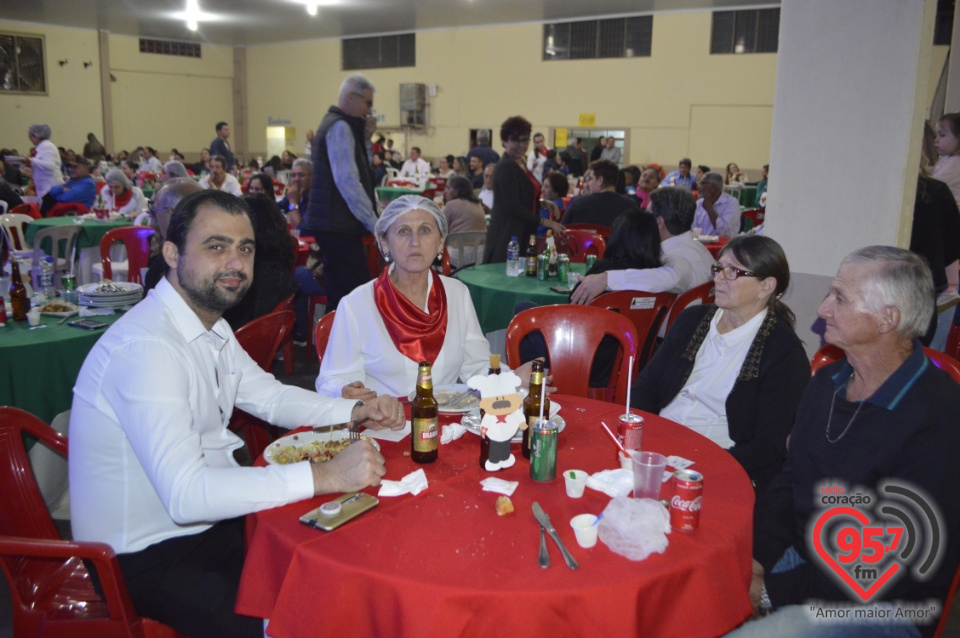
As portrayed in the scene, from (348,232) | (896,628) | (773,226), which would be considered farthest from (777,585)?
(348,232)

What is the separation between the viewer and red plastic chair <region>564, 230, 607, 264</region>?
5.93m

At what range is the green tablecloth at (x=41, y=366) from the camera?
2.94 meters

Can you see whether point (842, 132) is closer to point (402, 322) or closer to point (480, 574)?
point (402, 322)

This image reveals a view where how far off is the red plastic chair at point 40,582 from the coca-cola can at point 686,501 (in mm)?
1261

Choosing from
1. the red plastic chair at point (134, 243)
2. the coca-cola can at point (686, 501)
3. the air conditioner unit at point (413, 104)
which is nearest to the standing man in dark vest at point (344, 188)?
the red plastic chair at point (134, 243)

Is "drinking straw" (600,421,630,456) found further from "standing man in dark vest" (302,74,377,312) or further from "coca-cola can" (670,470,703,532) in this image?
"standing man in dark vest" (302,74,377,312)

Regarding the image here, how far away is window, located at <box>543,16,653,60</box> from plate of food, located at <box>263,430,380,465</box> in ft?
48.4

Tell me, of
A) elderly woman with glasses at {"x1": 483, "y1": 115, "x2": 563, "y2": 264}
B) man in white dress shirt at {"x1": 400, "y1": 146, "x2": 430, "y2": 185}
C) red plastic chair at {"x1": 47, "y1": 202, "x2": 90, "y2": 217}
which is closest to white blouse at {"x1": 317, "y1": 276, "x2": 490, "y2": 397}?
elderly woman with glasses at {"x1": 483, "y1": 115, "x2": 563, "y2": 264}

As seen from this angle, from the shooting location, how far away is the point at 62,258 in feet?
22.5

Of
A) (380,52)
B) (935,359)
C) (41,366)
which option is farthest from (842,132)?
(380,52)

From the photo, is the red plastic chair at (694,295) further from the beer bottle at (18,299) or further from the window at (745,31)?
the window at (745,31)

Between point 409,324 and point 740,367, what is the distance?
3.81ft

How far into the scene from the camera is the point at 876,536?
1.71 m

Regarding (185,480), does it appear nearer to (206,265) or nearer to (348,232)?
(206,265)
